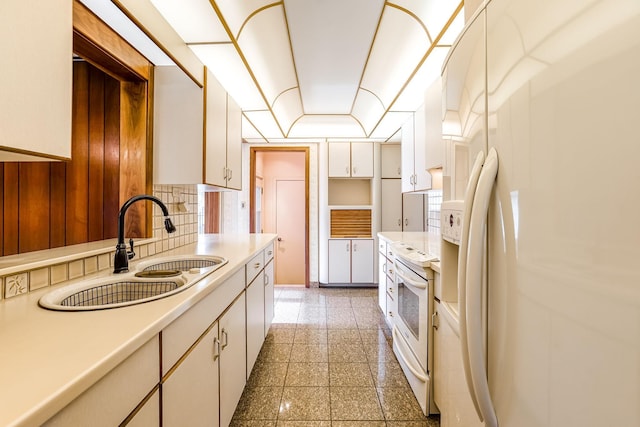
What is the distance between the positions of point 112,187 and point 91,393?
5.00ft

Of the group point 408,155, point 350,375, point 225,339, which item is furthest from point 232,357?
point 408,155

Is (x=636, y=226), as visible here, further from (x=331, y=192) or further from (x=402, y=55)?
(x=331, y=192)

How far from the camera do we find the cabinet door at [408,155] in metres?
2.94

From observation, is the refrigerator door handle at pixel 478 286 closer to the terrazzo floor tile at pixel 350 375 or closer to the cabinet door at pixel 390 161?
the terrazzo floor tile at pixel 350 375

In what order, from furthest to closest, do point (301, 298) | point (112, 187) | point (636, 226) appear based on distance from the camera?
point (301, 298) → point (112, 187) → point (636, 226)

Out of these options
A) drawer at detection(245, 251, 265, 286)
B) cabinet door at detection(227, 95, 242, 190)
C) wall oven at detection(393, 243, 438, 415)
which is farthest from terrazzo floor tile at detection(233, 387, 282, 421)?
cabinet door at detection(227, 95, 242, 190)

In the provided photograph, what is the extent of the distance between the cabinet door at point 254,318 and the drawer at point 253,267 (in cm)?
4

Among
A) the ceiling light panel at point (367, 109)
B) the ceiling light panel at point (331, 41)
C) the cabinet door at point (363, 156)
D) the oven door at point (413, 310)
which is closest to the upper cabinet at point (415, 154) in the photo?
the ceiling light panel at point (367, 109)

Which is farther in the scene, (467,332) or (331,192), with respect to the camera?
(331,192)

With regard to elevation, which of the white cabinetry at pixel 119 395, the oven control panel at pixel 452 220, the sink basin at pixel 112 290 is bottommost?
the white cabinetry at pixel 119 395

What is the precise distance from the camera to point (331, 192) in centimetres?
457

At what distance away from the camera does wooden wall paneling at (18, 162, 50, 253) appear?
1.34m

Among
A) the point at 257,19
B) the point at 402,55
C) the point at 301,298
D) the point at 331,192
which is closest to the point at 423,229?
the point at 331,192

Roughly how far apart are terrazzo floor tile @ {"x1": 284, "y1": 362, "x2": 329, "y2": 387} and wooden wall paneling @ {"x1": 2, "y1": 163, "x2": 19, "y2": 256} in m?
1.71
